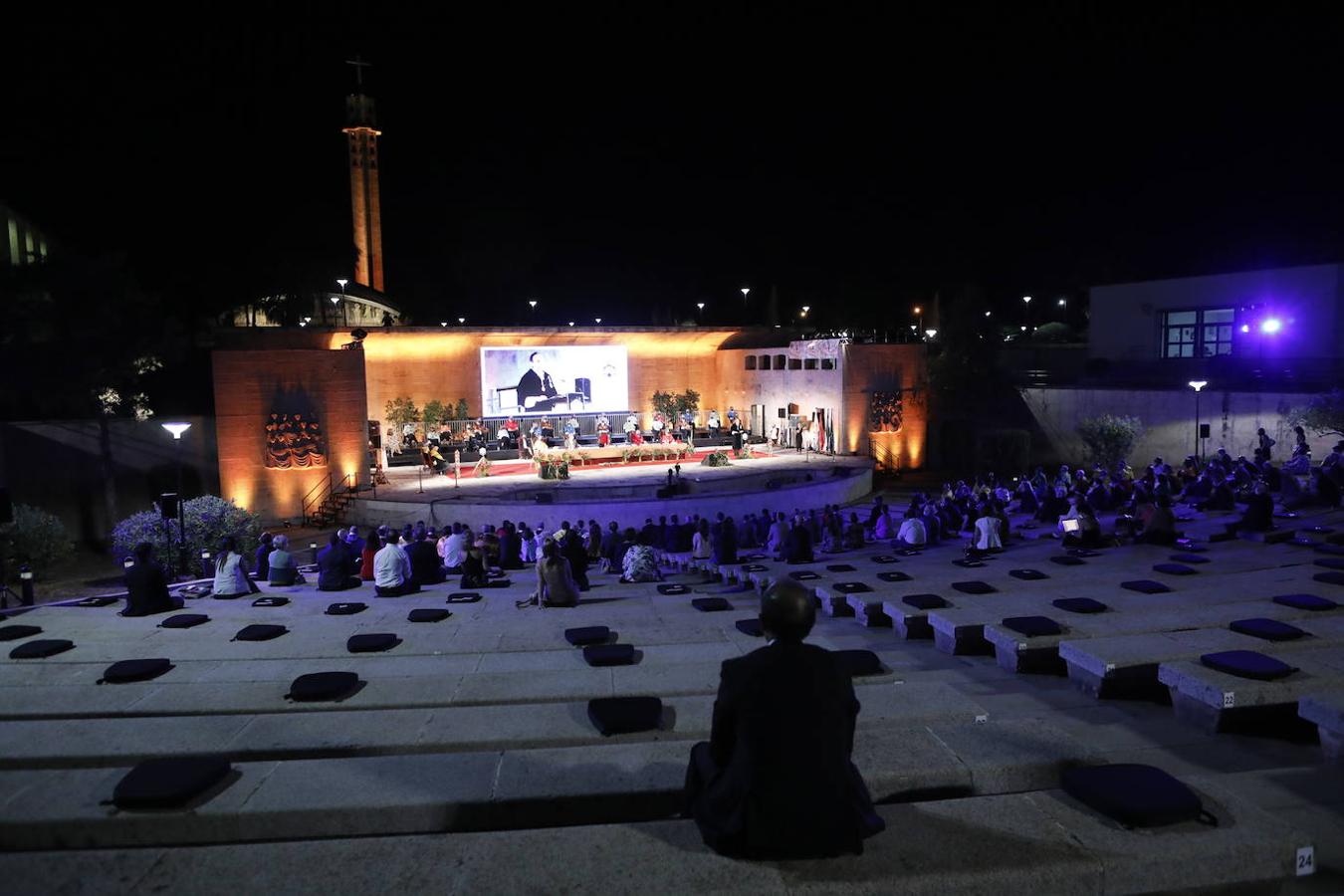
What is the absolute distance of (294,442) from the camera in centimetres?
2166

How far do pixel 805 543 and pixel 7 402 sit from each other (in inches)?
805

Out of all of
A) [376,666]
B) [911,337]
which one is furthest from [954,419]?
[376,666]

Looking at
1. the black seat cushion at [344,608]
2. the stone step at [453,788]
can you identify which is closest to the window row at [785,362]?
the black seat cushion at [344,608]

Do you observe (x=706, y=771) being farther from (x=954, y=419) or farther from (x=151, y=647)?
(x=954, y=419)


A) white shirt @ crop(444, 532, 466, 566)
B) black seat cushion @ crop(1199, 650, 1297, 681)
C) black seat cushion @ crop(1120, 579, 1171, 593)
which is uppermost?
black seat cushion @ crop(1199, 650, 1297, 681)

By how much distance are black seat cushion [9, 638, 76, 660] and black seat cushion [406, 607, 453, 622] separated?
8.03 feet

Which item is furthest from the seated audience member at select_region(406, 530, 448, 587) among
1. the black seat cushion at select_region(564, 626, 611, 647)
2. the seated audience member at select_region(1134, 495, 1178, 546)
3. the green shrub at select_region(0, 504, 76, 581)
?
the seated audience member at select_region(1134, 495, 1178, 546)

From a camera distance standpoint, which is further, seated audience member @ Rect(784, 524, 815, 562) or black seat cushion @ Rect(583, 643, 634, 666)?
seated audience member @ Rect(784, 524, 815, 562)

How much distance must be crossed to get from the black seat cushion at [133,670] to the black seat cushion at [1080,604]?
6.52 meters

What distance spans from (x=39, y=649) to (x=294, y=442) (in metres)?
16.7

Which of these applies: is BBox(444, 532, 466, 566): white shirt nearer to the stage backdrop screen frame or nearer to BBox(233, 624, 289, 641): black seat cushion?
BBox(233, 624, 289, 641): black seat cushion

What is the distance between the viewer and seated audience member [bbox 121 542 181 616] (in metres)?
7.60

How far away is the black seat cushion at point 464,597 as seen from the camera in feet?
28.4

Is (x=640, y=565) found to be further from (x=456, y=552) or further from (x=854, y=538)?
(x=854, y=538)
